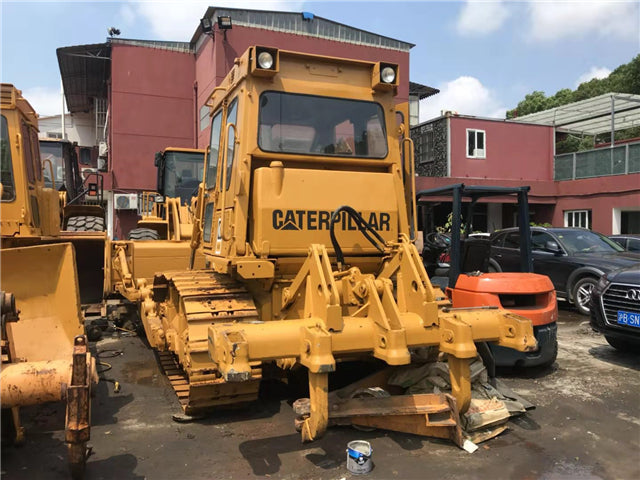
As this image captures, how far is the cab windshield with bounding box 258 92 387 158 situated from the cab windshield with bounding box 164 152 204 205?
588cm

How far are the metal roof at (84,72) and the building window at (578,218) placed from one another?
66.3 ft

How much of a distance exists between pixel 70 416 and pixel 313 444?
1.72 m

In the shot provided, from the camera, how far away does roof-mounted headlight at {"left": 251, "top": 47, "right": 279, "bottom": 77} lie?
4.34 m

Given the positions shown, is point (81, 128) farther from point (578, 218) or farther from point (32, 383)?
point (32, 383)

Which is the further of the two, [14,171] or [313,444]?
[14,171]

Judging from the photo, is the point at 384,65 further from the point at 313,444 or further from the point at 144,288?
the point at 144,288

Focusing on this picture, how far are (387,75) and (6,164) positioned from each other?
4.18 m

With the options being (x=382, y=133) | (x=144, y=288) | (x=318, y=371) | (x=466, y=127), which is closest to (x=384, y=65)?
(x=382, y=133)

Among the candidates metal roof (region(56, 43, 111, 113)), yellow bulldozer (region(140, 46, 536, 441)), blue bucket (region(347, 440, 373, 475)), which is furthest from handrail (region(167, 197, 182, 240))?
metal roof (region(56, 43, 111, 113))

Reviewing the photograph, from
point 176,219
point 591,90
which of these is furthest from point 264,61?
point 591,90

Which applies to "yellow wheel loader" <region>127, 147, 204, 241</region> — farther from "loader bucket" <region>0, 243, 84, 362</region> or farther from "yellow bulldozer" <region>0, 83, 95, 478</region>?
"loader bucket" <region>0, 243, 84, 362</region>

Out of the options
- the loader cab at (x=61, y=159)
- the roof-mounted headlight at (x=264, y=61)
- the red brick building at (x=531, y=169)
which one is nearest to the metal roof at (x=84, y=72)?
the loader cab at (x=61, y=159)

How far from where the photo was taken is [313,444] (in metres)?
3.76

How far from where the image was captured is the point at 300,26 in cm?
1817
